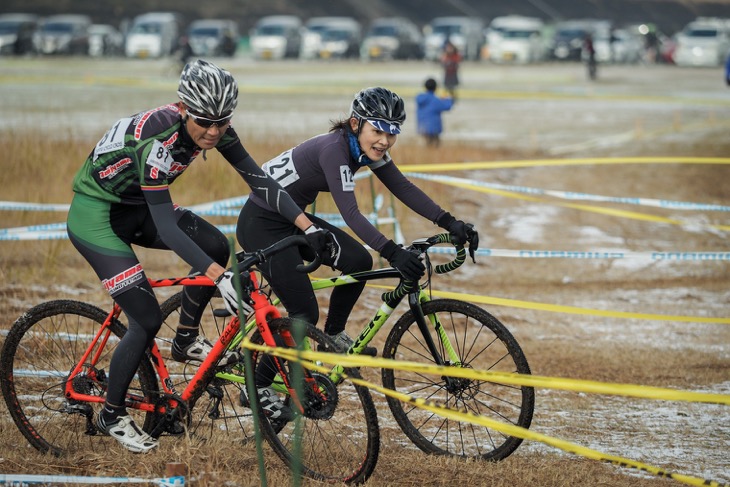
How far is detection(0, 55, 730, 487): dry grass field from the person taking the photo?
5.45 metres

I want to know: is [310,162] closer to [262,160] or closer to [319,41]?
[262,160]

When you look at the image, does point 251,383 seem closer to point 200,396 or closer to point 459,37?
point 200,396

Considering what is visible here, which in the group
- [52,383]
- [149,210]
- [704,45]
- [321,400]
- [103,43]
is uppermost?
[149,210]

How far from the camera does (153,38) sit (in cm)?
4356

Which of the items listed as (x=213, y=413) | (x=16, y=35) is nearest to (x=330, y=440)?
(x=213, y=413)

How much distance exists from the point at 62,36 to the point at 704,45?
2683cm

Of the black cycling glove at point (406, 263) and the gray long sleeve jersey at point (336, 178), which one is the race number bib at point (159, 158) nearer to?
the gray long sleeve jersey at point (336, 178)

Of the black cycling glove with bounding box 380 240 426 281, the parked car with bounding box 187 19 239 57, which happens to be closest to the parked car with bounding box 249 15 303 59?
the parked car with bounding box 187 19 239 57

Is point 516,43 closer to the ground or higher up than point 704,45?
closer to the ground

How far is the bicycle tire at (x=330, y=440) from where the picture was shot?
4.81 metres

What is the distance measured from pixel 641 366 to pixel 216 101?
452 cm

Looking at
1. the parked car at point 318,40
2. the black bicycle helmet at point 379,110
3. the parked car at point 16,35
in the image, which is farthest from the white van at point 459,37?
the black bicycle helmet at point 379,110

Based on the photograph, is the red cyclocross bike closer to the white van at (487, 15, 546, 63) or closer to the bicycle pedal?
the bicycle pedal

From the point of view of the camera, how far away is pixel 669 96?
2959 cm
